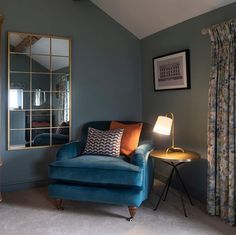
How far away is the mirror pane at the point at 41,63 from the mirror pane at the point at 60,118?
1.85 ft

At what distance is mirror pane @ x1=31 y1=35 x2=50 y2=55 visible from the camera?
345cm

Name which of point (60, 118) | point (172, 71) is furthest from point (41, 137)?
point (172, 71)

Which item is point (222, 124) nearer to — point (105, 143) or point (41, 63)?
point (105, 143)

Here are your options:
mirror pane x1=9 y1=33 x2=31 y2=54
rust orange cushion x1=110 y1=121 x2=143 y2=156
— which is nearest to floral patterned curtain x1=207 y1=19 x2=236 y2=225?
rust orange cushion x1=110 y1=121 x2=143 y2=156

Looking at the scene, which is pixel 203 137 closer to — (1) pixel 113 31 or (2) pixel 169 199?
(2) pixel 169 199

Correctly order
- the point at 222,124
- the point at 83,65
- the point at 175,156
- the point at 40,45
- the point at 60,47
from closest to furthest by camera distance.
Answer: the point at 222,124 < the point at 175,156 < the point at 40,45 < the point at 60,47 < the point at 83,65

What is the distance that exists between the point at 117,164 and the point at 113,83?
5.27 feet

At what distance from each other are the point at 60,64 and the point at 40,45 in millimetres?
345

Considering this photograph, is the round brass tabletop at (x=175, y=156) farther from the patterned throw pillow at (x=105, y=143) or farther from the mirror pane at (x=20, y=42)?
the mirror pane at (x=20, y=42)

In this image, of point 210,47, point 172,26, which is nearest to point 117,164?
point 210,47

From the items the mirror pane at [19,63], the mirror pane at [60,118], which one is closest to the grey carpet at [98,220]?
the mirror pane at [60,118]

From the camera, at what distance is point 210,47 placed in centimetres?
288

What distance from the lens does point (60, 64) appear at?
11.9 feet

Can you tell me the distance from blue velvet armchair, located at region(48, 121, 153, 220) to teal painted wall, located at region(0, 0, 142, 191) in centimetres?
85
